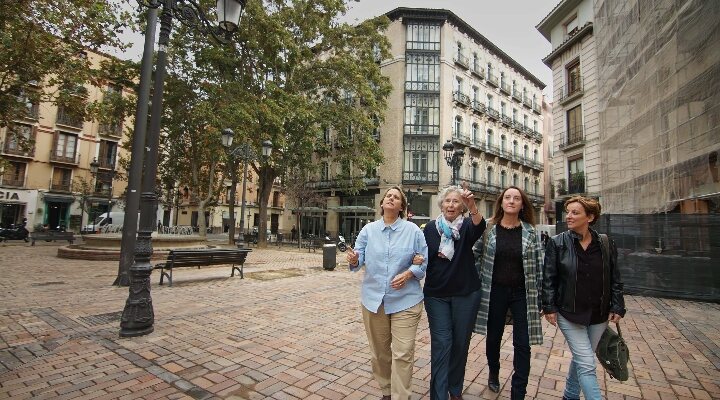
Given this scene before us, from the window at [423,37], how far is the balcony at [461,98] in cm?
414

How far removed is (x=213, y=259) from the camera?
29.4 ft

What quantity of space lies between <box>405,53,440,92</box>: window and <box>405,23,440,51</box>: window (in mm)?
752

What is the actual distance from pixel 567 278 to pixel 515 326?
1.96 feet

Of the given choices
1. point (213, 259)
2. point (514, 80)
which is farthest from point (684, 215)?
point (514, 80)

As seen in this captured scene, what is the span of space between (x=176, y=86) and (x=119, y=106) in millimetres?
2891

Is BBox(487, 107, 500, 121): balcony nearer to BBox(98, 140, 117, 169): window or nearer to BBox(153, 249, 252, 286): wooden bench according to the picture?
BBox(153, 249, 252, 286): wooden bench

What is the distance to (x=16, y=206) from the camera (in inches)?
1209

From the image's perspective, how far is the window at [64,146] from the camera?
32247 millimetres

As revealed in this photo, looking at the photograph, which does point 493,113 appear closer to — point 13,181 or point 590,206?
point 590,206

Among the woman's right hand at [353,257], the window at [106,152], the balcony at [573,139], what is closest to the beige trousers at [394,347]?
the woman's right hand at [353,257]

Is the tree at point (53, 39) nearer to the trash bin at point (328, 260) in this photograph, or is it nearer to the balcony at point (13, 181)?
the trash bin at point (328, 260)

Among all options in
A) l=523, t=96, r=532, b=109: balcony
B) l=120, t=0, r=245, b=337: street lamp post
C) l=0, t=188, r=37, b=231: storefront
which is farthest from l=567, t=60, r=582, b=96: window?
l=0, t=188, r=37, b=231: storefront

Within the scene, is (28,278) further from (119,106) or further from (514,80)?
(514,80)

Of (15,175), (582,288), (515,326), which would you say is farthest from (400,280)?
(15,175)
